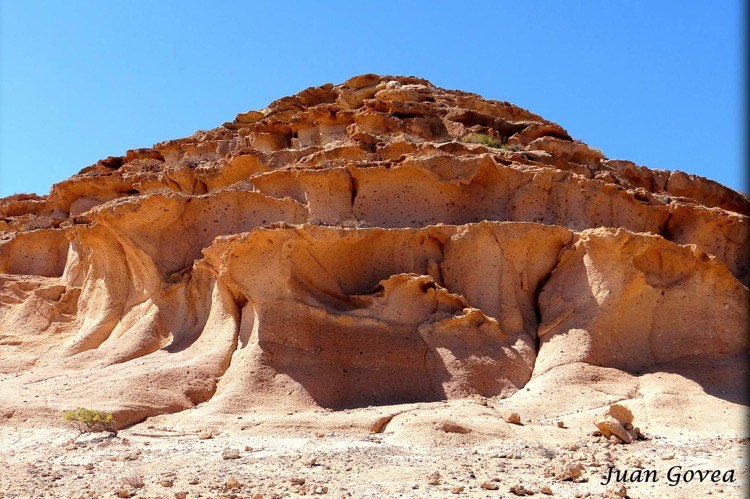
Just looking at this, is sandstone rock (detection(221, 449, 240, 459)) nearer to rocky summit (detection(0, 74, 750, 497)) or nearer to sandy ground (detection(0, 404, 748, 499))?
sandy ground (detection(0, 404, 748, 499))

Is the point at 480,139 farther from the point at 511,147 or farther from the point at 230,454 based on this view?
the point at 230,454

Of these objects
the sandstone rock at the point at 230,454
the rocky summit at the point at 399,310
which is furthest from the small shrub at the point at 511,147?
the sandstone rock at the point at 230,454

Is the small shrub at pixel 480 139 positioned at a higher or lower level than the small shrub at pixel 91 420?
higher

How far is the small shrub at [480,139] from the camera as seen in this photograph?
50.3ft

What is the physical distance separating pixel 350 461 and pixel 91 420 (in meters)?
3.64

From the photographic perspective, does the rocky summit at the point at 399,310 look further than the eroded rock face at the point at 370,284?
No

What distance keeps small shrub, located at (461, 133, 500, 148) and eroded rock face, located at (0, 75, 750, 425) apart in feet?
0.13

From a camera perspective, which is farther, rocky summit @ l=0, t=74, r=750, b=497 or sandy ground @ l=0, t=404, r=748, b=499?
rocky summit @ l=0, t=74, r=750, b=497

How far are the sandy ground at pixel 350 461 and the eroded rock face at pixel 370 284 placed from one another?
35.5 inches

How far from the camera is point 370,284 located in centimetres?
1202

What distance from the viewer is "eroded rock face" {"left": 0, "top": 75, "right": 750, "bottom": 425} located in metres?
10.5

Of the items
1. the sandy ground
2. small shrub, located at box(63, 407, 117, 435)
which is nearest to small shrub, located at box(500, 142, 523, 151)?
the sandy ground

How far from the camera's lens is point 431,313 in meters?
11.3

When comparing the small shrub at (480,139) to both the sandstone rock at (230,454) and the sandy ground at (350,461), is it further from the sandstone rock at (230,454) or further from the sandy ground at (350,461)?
the sandstone rock at (230,454)
